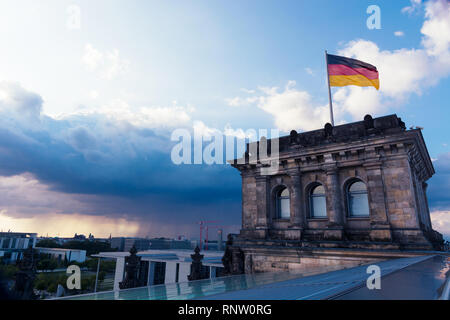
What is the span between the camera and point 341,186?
16.6m

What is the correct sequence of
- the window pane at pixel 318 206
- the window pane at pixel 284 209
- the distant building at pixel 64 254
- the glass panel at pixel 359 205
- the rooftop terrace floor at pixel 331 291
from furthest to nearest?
the distant building at pixel 64 254
the window pane at pixel 284 209
the window pane at pixel 318 206
the glass panel at pixel 359 205
the rooftop terrace floor at pixel 331 291

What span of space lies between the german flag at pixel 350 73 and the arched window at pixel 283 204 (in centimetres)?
960

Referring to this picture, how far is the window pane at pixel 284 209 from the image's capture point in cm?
1869

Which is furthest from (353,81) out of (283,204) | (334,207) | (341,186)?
(283,204)

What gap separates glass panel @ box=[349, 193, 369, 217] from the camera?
630 inches

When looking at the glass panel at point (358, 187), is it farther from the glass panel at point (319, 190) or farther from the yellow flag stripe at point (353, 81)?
the yellow flag stripe at point (353, 81)

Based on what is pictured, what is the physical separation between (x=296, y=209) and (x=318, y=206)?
1.51m

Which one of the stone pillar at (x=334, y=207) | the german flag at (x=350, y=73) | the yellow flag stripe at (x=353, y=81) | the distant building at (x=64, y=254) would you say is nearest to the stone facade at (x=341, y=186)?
the stone pillar at (x=334, y=207)

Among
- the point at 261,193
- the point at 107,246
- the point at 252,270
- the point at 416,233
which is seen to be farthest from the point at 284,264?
the point at 107,246

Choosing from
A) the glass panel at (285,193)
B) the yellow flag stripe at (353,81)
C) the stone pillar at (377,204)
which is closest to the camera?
the stone pillar at (377,204)

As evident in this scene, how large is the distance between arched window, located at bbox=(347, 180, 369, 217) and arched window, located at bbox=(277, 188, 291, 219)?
4.02m
